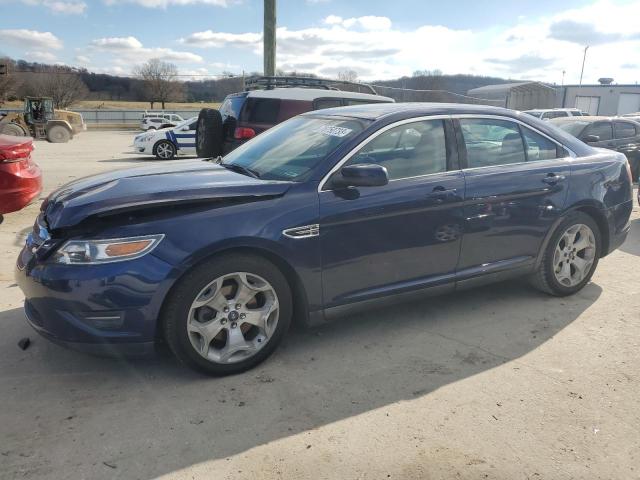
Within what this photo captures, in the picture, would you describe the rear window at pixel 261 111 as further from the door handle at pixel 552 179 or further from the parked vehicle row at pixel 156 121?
the parked vehicle row at pixel 156 121

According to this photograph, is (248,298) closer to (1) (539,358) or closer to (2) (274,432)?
(2) (274,432)

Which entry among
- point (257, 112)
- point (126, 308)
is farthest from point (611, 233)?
point (257, 112)

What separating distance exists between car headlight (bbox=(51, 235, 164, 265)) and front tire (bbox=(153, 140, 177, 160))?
14.6 metres

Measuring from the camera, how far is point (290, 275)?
327cm

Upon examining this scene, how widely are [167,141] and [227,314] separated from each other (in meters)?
14.7

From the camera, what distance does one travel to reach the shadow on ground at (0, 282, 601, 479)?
2.48 meters

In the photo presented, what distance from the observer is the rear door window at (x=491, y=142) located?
12.8 ft

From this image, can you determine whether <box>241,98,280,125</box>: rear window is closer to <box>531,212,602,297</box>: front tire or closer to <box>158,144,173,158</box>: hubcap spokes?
<box>531,212,602,297</box>: front tire

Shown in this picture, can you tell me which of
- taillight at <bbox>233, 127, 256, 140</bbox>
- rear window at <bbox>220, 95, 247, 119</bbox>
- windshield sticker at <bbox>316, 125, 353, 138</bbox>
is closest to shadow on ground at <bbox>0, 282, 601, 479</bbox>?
windshield sticker at <bbox>316, 125, 353, 138</bbox>

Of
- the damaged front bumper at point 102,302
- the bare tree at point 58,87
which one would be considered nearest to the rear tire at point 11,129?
the damaged front bumper at point 102,302

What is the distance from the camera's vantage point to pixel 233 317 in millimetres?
3111

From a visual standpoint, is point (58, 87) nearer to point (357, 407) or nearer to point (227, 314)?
point (227, 314)

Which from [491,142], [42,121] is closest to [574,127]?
[491,142]

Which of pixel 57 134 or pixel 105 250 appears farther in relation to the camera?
pixel 57 134
